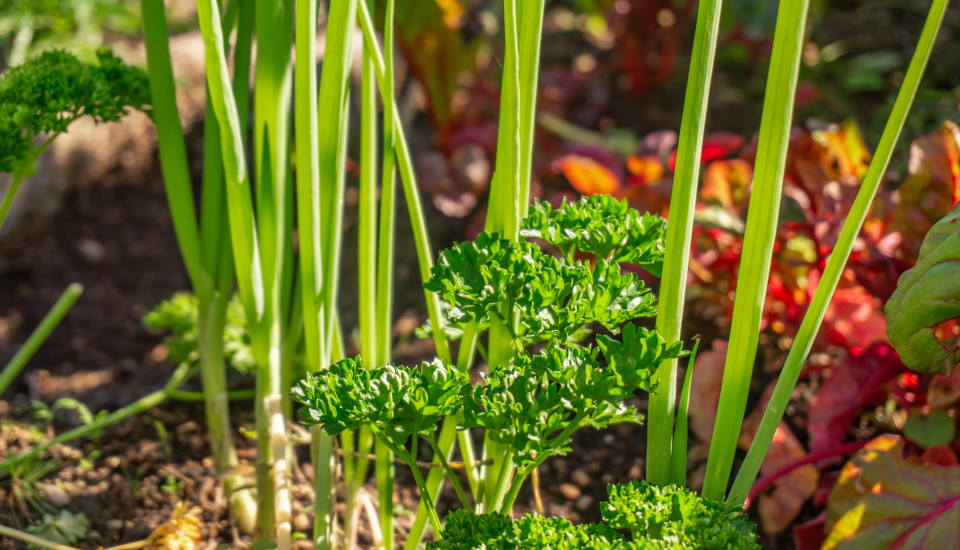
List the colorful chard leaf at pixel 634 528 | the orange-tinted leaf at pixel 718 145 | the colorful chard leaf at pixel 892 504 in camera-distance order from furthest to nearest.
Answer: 1. the orange-tinted leaf at pixel 718 145
2. the colorful chard leaf at pixel 892 504
3. the colorful chard leaf at pixel 634 528

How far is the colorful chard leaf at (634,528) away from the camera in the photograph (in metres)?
0.78

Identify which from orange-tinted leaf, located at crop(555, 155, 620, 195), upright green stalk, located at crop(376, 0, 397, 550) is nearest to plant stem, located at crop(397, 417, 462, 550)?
upright green stalk, located at crop(376, 0, 397, 550)

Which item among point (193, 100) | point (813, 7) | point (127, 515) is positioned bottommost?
point (127, 515)

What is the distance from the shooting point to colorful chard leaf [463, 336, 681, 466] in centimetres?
80

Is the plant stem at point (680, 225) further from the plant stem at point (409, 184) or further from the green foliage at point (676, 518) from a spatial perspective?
the plant stem at point (409, 184)

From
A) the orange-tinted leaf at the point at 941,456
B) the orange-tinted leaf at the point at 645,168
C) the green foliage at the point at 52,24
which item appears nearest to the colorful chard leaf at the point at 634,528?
the orange-tinted leaf at the point at 941,456

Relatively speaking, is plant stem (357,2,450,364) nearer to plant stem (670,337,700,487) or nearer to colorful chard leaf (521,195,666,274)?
colorful chard leaf (521,195,666,274)

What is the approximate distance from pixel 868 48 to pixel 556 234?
6.51 ft

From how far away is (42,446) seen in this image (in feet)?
4.06

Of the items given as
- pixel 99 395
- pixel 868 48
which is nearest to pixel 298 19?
pixel 99 395

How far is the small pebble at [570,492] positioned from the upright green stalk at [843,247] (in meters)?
0.53

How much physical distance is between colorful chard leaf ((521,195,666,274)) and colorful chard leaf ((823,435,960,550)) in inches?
16.2

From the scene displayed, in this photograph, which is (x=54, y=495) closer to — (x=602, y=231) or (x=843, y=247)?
(x=602, y=231)

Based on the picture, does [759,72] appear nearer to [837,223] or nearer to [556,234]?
[837,223]
